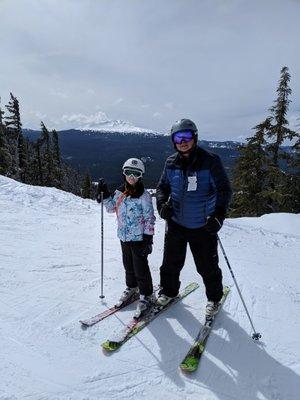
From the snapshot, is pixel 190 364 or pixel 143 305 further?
pixel 143 305

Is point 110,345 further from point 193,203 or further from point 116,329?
point 193,203

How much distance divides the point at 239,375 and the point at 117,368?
139 centimetres

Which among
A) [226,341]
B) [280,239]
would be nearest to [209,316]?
[226,341]

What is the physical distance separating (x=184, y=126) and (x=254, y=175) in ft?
77.3

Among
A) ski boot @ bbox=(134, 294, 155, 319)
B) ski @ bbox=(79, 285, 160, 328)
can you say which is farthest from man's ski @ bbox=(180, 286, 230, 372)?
ski @ bbox=(79, 285, 160, 328)

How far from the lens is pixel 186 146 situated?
5.00 meters

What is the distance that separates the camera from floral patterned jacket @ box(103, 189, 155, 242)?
5348 millimetres

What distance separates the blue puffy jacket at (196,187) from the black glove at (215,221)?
0.05m

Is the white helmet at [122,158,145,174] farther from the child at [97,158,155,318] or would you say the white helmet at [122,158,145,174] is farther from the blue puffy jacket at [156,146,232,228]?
the blue puffy jacket at [156,146,232,228]

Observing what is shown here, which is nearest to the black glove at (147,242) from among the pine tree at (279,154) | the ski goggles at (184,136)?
the ski goggles at (184,136)

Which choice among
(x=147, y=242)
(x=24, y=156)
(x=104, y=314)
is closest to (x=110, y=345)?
(x=104, y=314)

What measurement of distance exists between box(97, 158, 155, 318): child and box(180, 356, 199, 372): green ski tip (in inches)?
43.5

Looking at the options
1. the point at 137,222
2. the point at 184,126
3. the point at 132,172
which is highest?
the point at 184,126

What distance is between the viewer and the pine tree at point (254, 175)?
89.7ft
